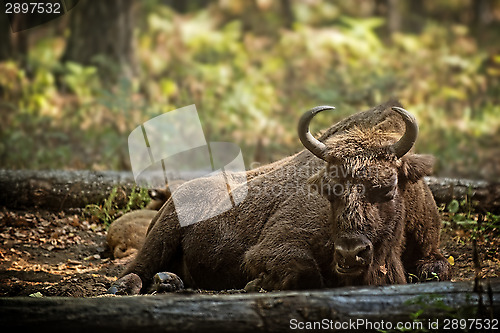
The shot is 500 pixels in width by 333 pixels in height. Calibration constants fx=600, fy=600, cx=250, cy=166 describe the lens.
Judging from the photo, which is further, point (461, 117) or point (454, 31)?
point (454, 31)

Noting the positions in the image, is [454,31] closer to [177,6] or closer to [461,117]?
[461,117]

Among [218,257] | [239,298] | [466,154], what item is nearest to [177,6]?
[466,154]

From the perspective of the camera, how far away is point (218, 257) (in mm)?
6996

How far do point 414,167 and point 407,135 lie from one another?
19.6 inches

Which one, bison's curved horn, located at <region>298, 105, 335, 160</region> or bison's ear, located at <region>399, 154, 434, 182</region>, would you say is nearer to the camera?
bison's curved horn, located at <region>298, 105, 335, 160</region>

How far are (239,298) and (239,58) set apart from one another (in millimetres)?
15411

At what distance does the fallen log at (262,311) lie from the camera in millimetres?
4312

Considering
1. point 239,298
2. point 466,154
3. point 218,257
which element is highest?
point 239,298

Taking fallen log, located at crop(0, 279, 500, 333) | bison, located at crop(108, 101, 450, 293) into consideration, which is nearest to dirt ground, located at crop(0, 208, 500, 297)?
bison, located at crop(108, 101, 450, 293)

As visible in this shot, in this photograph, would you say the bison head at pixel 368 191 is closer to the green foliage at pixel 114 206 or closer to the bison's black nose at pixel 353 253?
the bison's black nose at pixel 353 253

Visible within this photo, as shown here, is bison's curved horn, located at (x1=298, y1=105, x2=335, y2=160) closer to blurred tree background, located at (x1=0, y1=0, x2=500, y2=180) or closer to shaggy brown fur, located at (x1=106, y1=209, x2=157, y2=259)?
shaggy brown fur, located at (x1=106, y1=209, x2=157, y2=259)

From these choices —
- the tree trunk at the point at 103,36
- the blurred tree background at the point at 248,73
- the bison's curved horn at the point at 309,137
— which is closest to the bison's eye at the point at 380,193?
the bison's curved horn at the point at 309,137

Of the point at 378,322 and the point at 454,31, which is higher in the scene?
the point at 378,322

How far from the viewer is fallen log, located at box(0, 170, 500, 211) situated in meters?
9.33
